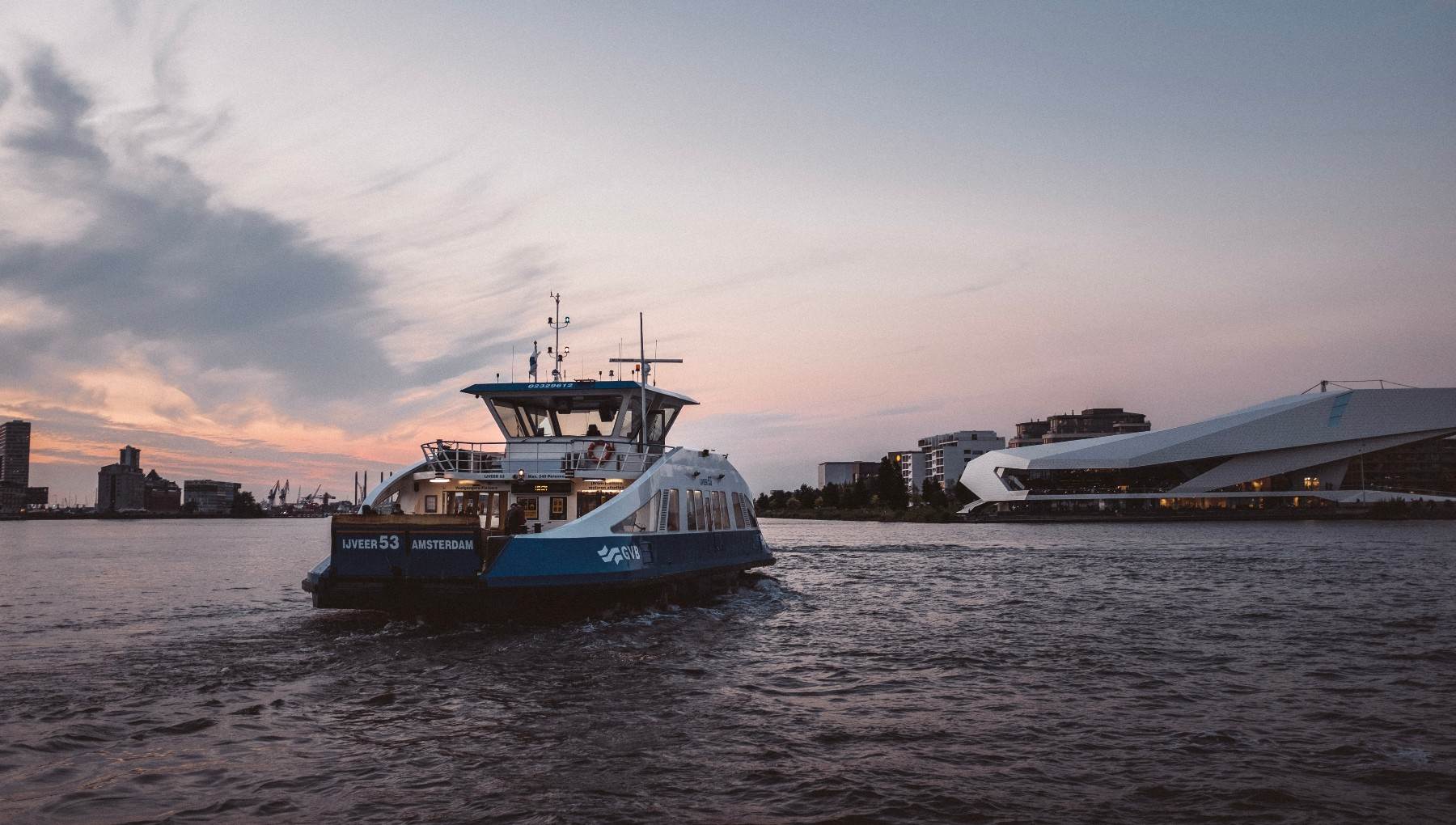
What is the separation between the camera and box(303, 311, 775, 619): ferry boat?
18.8 meters

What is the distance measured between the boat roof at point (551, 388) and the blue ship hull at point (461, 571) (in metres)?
6.60

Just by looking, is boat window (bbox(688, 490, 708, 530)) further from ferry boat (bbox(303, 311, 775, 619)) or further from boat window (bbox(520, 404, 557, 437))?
boat window (bbox(520, 404, 557, 437))

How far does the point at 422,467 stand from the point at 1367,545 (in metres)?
59.8

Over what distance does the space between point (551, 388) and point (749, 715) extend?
1483 cm

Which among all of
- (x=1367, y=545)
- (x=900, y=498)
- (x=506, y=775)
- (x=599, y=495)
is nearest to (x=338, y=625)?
(x=599, y=495)

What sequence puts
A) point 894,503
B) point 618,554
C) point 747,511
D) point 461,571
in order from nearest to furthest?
point 461,571
point 618,554
point 747,511
point 894,503

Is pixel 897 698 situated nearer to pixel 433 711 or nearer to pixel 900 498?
pixel 433 711

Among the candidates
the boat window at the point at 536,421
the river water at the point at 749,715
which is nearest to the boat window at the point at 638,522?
the river water at the point at 749,715

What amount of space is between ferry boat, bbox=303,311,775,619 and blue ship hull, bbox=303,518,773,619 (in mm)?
24

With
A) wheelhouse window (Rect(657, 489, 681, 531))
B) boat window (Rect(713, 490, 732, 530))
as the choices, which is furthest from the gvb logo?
boat window (Rect(713, 490, 732, 530))

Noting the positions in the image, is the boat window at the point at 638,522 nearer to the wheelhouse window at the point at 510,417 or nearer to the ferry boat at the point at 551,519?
the ferry boat at the point at 551,519

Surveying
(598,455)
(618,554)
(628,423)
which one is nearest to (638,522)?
(618,554)

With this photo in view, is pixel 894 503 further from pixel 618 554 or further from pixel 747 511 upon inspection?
pixel 618 554

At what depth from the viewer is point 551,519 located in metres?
24.8
